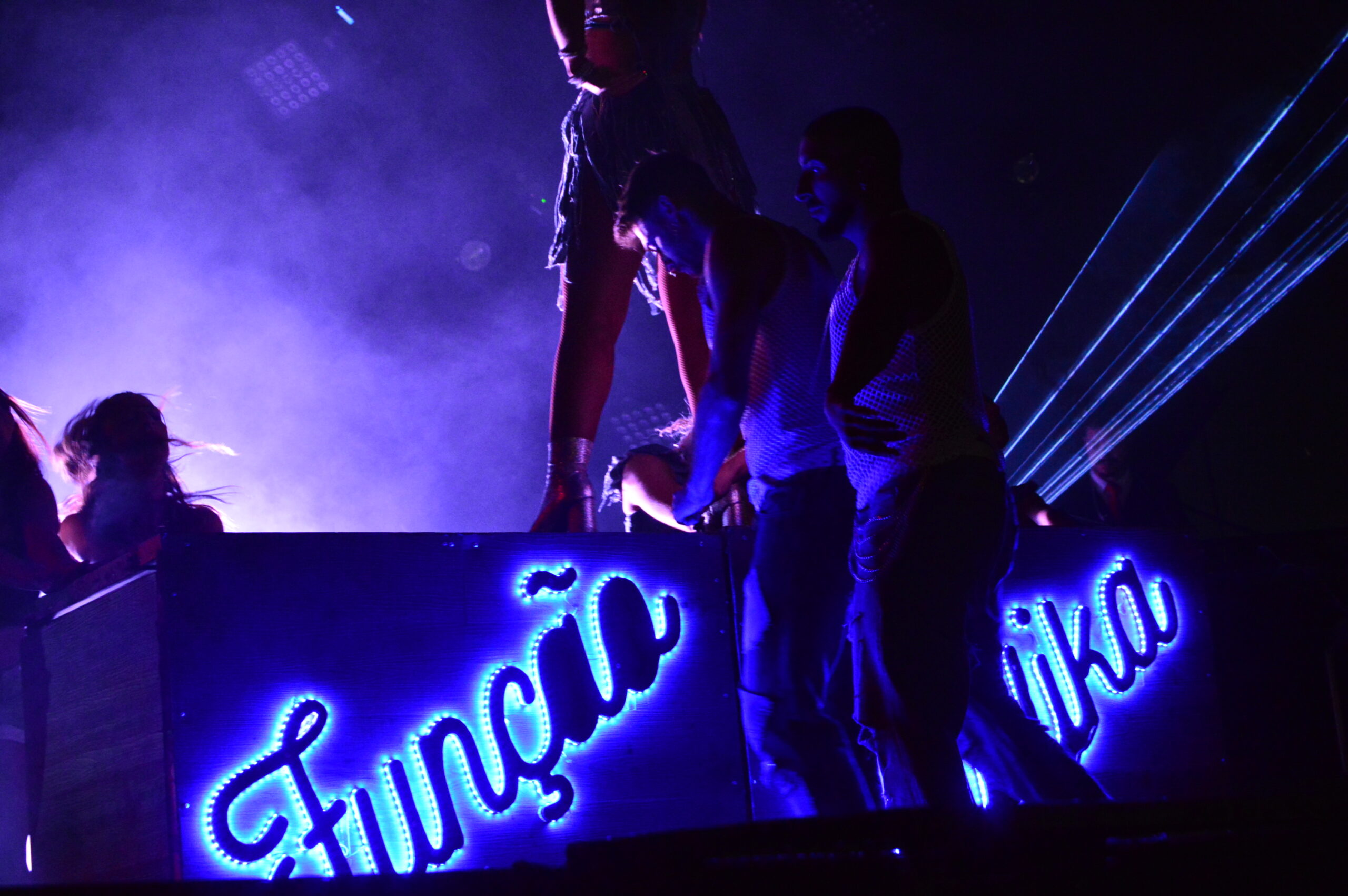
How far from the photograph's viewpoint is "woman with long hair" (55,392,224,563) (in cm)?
286

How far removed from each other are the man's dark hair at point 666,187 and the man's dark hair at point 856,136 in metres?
0.42

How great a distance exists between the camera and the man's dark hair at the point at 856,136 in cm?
195

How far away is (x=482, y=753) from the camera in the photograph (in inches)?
90.0

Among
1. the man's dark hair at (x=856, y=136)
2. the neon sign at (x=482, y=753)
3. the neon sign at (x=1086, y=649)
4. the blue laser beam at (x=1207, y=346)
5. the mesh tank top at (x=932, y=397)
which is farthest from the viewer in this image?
the blue laser beam at (x=1207, y=346)

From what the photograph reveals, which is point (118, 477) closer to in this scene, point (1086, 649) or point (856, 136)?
point (856, 136)

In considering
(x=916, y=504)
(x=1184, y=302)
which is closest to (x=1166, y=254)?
(x=1184, y=302)

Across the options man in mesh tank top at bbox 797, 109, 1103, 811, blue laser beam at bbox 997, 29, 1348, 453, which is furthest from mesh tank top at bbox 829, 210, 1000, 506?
blue laser beam at bbox 997, 29, 1348, 453

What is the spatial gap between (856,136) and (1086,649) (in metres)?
1.67

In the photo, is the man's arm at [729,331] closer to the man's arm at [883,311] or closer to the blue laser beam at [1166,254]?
the man's arm at [883,311]

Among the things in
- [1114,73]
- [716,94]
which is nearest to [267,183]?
[716,94]

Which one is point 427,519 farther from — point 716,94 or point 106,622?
point 106,622

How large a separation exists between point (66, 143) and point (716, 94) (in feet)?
11.4

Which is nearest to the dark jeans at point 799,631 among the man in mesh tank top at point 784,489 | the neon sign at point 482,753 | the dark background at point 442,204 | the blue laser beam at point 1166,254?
the man in mesh tank top at point 784,489

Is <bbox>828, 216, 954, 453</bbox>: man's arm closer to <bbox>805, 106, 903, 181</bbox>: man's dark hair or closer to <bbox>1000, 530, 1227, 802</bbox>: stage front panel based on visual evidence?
<bbox>805, 106, 903, 181</bbox>: man's dark hair
